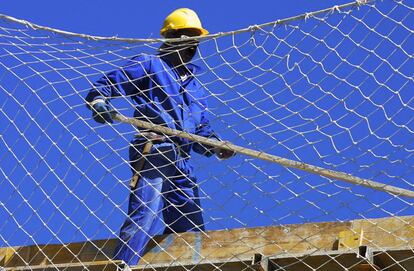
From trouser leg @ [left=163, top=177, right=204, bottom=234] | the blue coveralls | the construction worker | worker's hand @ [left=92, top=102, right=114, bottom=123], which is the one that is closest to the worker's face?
the construction worker

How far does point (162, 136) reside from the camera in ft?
38.9

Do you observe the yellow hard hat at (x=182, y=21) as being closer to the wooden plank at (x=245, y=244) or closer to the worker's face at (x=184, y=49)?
the worker's face at (x=184, y=49)

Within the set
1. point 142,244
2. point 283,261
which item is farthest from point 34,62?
point 283,261

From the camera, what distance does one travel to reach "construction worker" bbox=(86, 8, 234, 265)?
11.6m

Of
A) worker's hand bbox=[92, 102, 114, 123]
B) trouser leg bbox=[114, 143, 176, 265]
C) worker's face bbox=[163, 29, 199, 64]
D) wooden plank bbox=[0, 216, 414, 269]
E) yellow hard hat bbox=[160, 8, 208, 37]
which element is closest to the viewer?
wooden plank bbox=[0, 216, 414, 269]

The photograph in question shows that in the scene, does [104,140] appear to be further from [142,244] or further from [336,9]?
[336,9]

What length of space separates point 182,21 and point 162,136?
4.22 ft

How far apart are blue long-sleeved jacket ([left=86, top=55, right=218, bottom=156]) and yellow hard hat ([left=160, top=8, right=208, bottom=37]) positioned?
0.57 m

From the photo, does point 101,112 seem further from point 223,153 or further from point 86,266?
point 86,266

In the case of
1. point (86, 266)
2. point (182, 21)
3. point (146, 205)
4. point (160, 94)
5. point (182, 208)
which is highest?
point (182, 21)

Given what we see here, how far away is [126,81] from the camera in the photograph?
39.4 feet

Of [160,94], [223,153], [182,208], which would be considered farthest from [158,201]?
[160,94]

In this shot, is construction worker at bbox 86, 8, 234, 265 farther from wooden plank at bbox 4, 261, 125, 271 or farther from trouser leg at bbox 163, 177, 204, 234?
wooden plank at bbox 4, 261, 125, 271

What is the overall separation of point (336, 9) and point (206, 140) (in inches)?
53.5
